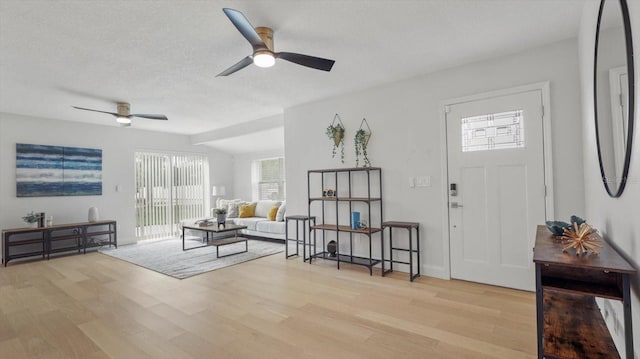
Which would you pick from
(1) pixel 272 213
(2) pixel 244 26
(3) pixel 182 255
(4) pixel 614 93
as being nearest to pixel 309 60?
(2) pixel 244 26

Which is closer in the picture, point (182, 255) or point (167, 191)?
point (182, 255)

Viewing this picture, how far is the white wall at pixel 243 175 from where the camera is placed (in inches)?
320

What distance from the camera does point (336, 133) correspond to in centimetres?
454

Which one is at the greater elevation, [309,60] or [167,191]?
[309,60]

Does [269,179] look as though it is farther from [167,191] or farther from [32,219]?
[32,219]

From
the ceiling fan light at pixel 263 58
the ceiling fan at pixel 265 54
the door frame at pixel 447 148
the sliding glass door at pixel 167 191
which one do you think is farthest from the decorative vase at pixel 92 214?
the door frame at pixel 447 148

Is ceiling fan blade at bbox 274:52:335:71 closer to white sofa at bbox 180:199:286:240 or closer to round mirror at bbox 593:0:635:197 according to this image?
round mirror at bbox 593:0:635:197

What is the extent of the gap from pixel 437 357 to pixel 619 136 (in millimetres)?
1664

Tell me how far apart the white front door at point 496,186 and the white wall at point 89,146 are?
6374 mm

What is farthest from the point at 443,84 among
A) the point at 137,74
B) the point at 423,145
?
the point at 137,74

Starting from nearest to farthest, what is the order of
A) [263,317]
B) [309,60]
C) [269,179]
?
[309,60] → [263,317] → [269,179]

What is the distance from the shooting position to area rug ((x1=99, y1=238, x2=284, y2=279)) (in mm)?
4449

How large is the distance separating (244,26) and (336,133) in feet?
8.38

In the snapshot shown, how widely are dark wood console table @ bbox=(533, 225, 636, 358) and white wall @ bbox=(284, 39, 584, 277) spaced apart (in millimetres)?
1741
